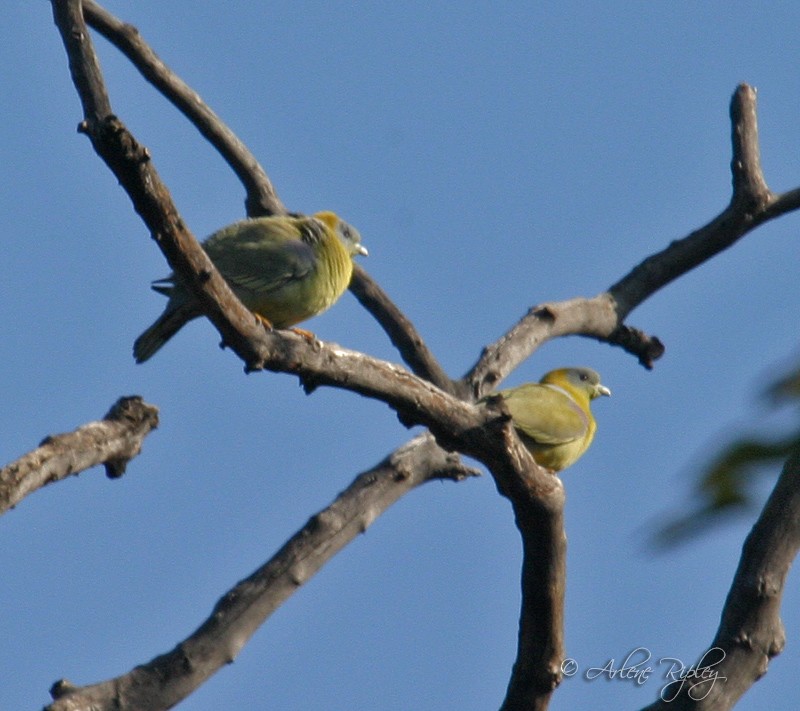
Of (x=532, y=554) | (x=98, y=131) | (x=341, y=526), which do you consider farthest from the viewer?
(x=341, y=526)

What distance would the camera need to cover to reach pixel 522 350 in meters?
6.33

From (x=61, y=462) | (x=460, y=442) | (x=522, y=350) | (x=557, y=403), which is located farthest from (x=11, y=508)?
(x=557, y=403)

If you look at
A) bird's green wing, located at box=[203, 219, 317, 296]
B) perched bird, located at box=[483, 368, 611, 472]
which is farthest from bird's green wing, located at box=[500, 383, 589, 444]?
bird's green wing, located at box=[203, 219, 317, 296]

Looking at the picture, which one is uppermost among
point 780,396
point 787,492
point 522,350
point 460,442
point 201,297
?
point 522,350

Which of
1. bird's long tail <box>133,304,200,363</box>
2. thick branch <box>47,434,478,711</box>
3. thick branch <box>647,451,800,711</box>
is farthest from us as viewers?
bird's long tail <box>133,304,200,363</box>

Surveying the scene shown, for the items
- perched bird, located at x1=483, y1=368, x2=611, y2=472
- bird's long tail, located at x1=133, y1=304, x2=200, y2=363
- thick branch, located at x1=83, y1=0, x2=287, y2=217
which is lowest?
perched bird, located at x1=483, y1=368, x2=611, y2=472

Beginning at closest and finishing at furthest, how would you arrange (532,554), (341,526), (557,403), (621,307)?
(532,554) → (341,526) → (621,307) → (557,403)

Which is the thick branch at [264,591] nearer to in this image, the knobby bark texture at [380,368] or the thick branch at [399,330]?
the knobby bark texture at [380,368]

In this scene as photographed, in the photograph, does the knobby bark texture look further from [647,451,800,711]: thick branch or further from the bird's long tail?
the bird's long tail

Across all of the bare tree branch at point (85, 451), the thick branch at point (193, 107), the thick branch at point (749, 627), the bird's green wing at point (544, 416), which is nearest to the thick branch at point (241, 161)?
the thick branch at point (193, 107)

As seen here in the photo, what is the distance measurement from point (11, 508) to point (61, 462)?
0.29m

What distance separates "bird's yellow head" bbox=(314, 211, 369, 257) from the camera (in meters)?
6.65

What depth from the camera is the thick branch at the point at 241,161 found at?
6062mm

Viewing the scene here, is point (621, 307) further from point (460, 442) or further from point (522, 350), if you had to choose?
point (460, 442)
